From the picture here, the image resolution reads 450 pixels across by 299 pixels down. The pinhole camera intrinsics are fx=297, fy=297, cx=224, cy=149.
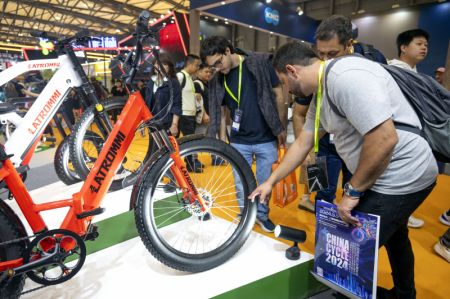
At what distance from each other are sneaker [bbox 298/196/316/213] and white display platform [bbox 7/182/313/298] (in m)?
1.20

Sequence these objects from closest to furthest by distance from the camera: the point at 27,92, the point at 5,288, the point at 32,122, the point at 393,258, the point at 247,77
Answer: the point at 5,288 → the point at 393,258 → the point at 32,122 → the point at 247,77 → the point at 27,92

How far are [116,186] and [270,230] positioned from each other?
128cm

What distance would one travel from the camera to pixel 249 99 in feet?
6.98

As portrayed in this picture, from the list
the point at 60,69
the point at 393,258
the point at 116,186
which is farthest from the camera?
the point at 116,186

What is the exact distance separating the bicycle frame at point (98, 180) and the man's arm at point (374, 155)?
32.8 inches

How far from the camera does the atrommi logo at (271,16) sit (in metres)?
7.97

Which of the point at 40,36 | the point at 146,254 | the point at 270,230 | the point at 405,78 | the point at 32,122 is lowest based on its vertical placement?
the point at 270,230

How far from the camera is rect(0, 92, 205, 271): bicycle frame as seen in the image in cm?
139

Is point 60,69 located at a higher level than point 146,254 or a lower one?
higher

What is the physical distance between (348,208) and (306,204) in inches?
73.2

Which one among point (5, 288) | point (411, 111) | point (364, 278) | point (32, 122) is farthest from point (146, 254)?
→ point (411, 111)

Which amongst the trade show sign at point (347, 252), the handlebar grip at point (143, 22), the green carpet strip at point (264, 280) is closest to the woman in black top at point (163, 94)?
the green carpet strip at point (264, 280)

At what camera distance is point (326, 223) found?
131 centimetres

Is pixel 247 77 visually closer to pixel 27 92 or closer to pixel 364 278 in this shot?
pixel 364 278
